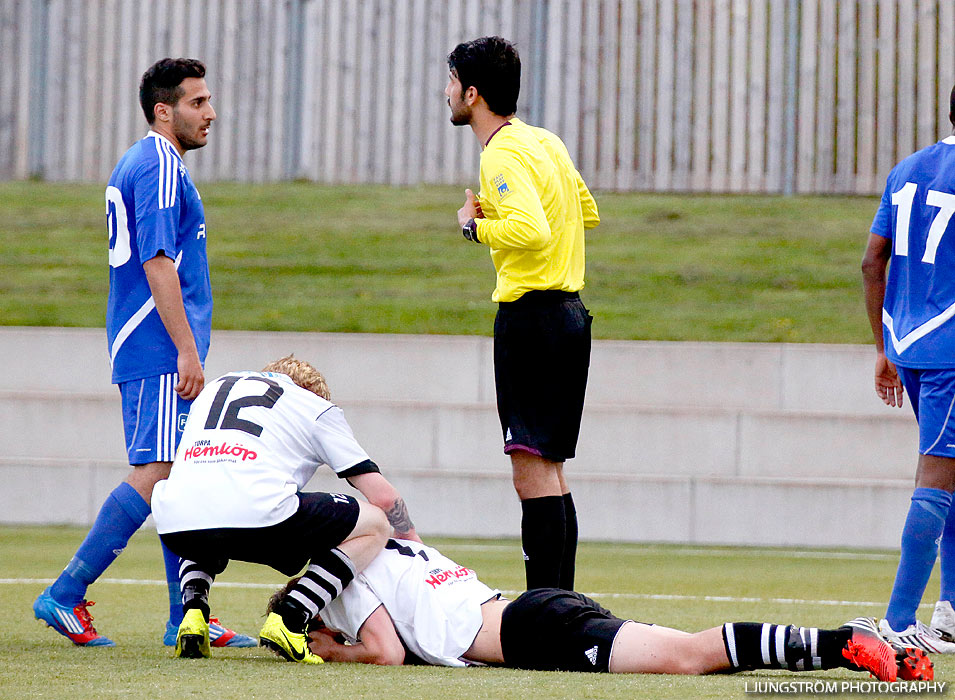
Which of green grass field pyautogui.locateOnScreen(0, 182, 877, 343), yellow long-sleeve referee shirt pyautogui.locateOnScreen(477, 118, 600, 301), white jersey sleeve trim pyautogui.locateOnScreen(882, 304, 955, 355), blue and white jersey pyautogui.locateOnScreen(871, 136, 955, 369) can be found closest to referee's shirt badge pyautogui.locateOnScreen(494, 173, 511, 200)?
yellow long-sleeve referee shirt pyautogui.locateOnScreen(477, 118, 600, 301)

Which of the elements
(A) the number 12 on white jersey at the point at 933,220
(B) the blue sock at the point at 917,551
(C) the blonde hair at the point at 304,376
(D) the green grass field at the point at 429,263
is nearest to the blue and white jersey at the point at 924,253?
(A) the number 12 on white jersey at the point at 933,220

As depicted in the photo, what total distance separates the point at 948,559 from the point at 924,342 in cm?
73

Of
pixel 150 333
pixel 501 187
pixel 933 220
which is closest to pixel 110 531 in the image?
pixel 150 333

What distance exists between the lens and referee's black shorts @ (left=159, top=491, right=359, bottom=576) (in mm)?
3586

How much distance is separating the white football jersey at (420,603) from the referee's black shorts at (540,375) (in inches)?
24.1

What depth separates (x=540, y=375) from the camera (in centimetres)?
418

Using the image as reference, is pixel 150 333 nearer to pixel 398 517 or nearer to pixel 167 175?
pixel 167 175

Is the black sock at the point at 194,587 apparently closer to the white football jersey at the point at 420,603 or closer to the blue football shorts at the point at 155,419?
the white football jersey at the point at 420,603

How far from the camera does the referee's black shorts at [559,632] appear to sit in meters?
3.34

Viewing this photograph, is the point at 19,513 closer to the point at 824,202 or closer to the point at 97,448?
the point at 97,448

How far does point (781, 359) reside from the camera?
8516 millimetres

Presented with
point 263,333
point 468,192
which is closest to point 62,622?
point 468,192

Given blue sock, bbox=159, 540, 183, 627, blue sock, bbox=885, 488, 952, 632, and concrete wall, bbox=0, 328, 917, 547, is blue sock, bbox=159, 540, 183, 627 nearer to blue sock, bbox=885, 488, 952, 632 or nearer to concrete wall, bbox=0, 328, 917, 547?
blue sock, bbox=885, 488, 952, 632

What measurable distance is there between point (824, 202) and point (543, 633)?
28.7 ft
